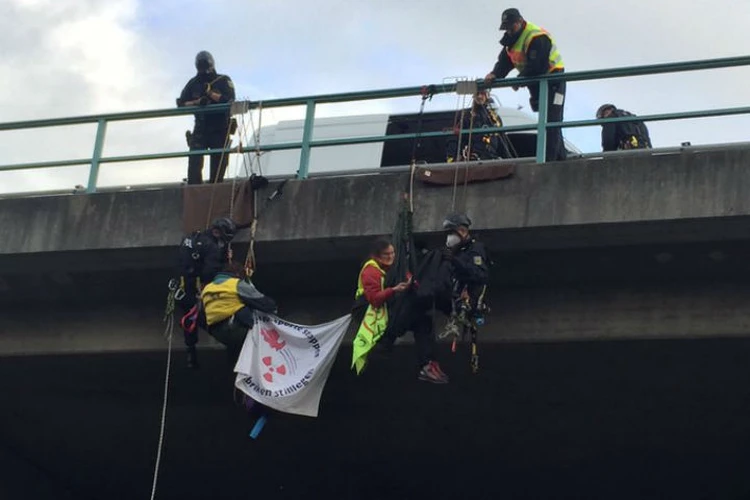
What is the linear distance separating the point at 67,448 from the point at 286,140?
17.2 feet

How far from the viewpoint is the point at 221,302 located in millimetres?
11469

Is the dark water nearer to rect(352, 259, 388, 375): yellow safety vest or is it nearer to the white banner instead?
the white banner

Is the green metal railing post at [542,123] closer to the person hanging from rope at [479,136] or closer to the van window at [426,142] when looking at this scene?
the person hanging from rope at [479,136]

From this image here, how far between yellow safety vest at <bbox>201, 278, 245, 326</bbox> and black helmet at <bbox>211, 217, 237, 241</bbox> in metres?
0.54

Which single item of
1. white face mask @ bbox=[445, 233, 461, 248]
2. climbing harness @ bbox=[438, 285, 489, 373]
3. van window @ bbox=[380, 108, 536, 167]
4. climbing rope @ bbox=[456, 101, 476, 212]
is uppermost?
van window @ bbox=[380, 108, 536, 167]

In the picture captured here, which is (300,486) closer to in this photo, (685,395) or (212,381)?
(212,381)

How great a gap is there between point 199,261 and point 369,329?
5.95 ft

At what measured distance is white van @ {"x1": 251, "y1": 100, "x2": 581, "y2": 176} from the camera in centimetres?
1467

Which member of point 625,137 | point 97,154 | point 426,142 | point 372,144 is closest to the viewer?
point 625,137

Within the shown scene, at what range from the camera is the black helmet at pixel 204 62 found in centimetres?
1377

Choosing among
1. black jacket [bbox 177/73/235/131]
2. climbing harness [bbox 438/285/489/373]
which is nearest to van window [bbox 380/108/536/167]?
black jacket [bbox 177/73/235/131]

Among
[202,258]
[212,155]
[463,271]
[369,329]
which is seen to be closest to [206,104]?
[212,155]

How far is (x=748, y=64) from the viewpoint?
36.8 ft

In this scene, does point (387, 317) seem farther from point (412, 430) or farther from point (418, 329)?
point (412, 430)
